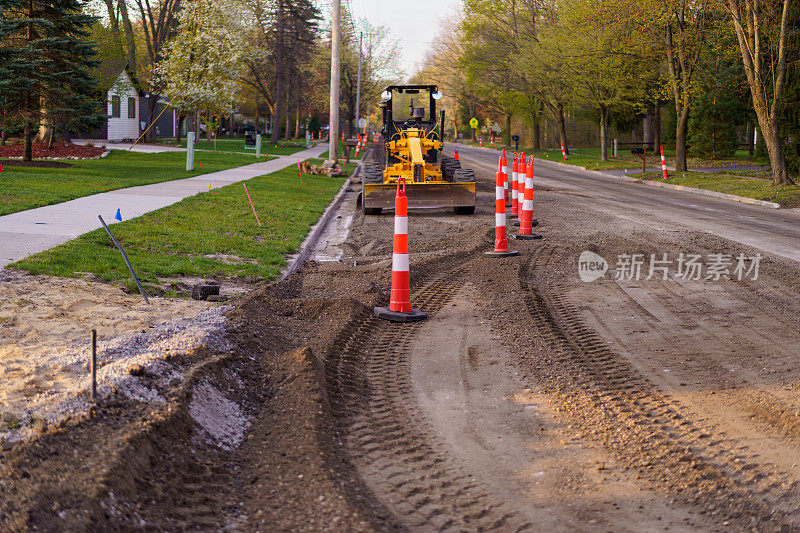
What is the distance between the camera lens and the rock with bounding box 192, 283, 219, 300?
303 inches

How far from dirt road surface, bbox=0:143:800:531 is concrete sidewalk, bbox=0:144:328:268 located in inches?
131

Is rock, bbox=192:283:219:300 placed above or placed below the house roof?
below

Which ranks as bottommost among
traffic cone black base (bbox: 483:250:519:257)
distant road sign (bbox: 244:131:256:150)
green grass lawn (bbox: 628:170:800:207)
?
traffic cone black base (bbox: 483:250:519:257)

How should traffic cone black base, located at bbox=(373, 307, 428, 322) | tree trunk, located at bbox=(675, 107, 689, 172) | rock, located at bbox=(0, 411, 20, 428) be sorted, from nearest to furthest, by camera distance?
rock, located at bbox=(0, 411, 20, 428) → traffic cone black base, located at bbox=(373, 307, 428, 322) → tree trunk, located at bbox=(675, 107, 689, 172)

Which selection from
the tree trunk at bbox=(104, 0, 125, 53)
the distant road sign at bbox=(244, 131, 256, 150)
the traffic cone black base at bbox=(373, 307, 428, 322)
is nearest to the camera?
the traffic cone black base at bbox=(373, 307, 428, 322)

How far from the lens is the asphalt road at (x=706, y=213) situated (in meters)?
13.0

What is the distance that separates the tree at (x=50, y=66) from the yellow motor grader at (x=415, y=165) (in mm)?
10419

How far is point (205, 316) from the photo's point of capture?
21.7 ft

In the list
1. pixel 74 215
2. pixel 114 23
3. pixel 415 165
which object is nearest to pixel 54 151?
pixel 114 23

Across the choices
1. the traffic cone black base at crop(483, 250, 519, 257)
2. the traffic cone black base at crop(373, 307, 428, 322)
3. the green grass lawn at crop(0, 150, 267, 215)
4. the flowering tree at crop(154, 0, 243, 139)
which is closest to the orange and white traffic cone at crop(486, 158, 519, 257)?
the traffic cone black base at crop(483, 250, 519, 257)

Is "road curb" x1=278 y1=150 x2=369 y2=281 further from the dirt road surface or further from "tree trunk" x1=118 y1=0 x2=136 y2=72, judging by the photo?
"tree trunk" x1=118 y1=0 x2=136 y2=72

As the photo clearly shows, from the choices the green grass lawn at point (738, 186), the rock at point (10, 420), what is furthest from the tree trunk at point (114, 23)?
the rock at point (10, 420)

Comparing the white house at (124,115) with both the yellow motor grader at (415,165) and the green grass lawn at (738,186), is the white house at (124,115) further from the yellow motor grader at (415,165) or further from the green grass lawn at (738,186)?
the yellow motor grader at (415,165)

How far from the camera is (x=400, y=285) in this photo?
764cm
